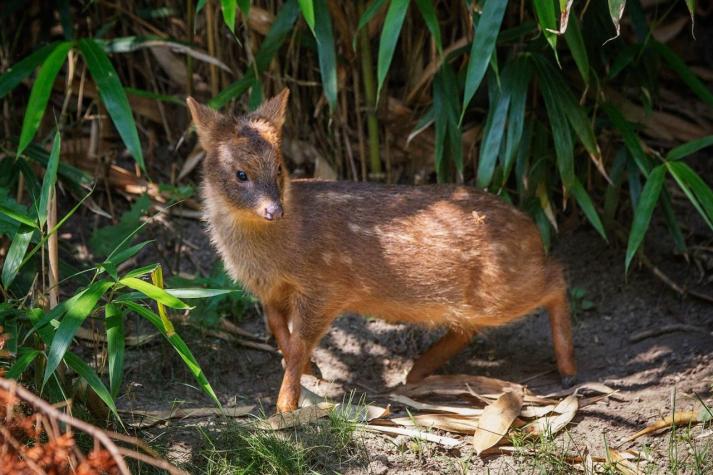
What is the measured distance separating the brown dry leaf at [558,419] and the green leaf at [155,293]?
1.92m

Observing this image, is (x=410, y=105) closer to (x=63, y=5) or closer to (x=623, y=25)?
(x=623, y=25)

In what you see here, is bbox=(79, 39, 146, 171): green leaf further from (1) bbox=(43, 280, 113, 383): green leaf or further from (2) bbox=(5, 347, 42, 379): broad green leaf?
(2) bbox=(5, 347, 42, 379): broad green leaf

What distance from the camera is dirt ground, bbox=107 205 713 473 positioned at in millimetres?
4617

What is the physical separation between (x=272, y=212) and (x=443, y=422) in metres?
1.40

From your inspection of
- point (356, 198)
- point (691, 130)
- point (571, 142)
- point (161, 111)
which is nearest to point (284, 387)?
point (356, 198)

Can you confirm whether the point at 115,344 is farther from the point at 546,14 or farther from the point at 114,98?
the point at 546,14

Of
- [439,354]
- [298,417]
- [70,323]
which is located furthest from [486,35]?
[70,323]

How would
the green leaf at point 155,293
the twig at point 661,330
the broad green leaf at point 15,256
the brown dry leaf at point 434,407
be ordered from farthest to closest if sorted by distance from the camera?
the twig at point 661,330, the brown dry leaf at point 434,407, the broad green leaf at point 15,256, the green leaf at point 155,293

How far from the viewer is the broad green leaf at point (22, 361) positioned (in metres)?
3.95

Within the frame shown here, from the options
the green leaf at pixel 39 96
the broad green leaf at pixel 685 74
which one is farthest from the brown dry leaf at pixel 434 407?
the broad green leaf at pixel 685 74

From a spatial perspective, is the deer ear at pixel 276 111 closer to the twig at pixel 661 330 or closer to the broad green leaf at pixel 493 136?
the broad green leaf at pixel 493 136

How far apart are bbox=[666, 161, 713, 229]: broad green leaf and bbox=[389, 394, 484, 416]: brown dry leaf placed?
1.71 metres

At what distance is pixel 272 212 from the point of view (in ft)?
15.7

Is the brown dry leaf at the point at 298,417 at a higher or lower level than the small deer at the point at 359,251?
lower
